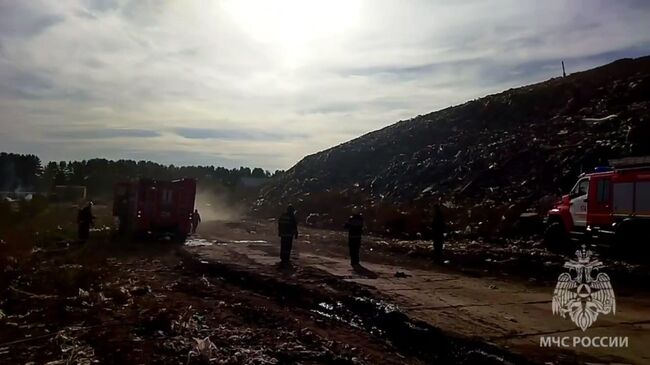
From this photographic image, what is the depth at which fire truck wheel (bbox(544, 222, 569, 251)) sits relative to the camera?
1911cm

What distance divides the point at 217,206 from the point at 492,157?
1813 inches

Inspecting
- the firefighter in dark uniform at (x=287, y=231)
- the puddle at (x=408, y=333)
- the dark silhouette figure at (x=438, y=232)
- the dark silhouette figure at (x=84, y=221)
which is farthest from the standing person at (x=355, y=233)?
the dark silhouette figure at (x=84, y=221)

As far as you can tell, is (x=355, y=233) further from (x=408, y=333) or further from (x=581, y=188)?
(x=408, y=333)

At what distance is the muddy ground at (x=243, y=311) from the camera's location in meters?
7.42

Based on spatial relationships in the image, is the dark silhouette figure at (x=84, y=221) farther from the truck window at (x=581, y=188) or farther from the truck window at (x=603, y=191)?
the truck window at (x=603, y=191)

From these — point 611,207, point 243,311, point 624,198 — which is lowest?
point 243,311

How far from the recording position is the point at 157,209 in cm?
2497

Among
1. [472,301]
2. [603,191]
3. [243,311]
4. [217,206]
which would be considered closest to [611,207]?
[603,191]

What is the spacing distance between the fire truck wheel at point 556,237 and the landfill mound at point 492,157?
2.99 meters

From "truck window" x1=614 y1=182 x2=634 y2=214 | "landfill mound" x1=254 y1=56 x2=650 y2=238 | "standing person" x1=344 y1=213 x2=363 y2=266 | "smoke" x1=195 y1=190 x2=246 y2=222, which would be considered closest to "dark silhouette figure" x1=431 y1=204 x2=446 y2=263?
"standing person" x1=344 y1=213 x2=363 y2=266

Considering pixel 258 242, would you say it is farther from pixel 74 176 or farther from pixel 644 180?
pixel 74 176

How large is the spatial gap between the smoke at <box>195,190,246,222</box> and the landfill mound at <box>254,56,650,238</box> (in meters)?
5.30

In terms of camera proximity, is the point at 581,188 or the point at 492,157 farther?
the point at 492,157

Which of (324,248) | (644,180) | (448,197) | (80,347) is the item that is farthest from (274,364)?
(448,197)
